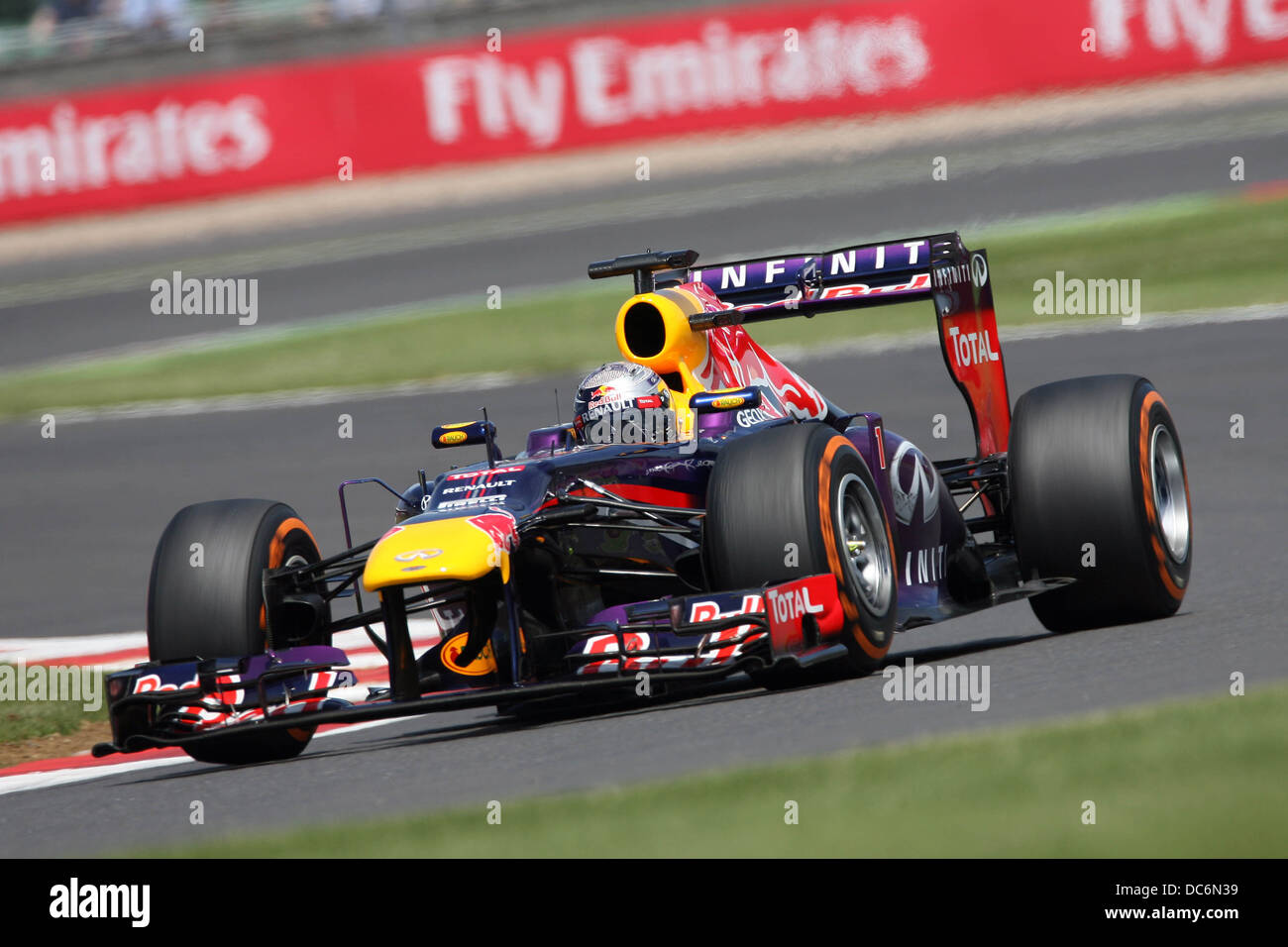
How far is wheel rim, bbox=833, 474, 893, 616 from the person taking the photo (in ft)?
25.2

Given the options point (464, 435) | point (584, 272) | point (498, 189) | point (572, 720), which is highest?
point (498, 189)

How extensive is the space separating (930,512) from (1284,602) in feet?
4.94

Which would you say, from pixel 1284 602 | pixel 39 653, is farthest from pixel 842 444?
pixel 39 653

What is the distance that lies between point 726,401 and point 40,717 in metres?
3.71

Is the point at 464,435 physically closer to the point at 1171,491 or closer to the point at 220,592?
the point at 220,592

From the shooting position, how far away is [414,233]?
2648cm

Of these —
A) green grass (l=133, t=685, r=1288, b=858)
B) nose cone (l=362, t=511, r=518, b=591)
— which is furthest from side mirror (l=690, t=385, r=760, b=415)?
green grass (l=133, t=685, r=1288, b=858)

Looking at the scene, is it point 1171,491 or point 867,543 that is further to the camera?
point 1171,491

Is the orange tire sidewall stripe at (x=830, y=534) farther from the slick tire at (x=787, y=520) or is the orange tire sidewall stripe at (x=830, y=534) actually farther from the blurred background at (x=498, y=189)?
the blurred background at (x=498, y=189)

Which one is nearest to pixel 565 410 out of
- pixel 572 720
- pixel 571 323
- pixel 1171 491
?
pixel 571 323

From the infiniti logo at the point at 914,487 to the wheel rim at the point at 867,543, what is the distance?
61 centimetres

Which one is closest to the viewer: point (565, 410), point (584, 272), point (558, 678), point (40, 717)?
point (558, 678)

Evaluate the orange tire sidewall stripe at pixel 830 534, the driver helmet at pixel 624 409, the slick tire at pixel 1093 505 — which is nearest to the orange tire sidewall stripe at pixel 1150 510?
the slick tire at pixel 1093 505

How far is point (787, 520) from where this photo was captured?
7199 millimetres
